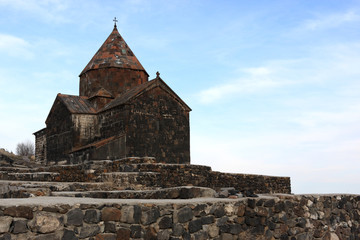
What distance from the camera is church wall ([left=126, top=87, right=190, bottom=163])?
17.5 meters

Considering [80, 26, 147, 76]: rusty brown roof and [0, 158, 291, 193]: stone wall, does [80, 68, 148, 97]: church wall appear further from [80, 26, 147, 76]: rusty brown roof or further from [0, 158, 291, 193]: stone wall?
[0, 158, 291, 193]: stone wall

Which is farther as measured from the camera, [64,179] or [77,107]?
[77,107]

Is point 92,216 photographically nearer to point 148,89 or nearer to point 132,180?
point 132,180

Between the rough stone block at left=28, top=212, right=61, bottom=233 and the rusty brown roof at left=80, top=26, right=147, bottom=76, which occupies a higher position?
the rusty brown roof at left=80, top=26, right=147, bottom=76

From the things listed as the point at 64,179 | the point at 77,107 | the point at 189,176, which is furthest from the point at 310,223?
the point at 77,107

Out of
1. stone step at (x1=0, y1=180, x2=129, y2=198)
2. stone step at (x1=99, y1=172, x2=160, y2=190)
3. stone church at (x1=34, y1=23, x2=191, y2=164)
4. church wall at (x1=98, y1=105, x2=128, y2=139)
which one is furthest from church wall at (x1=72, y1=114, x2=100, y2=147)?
stone step at (x1=0, y1=180, x2=129, y2=198)

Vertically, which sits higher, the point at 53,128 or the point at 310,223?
the point at 53,128

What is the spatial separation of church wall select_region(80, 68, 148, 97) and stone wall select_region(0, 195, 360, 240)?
15.4 meters

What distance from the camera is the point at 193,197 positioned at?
5.32 metres

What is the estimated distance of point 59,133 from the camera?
20.6 metres

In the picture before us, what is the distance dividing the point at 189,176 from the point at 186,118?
24.9 feet

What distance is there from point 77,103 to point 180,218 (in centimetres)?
1714

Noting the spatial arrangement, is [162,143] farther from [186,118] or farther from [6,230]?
[6,230]

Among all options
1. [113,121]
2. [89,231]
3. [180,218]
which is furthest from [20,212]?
[113,121]
